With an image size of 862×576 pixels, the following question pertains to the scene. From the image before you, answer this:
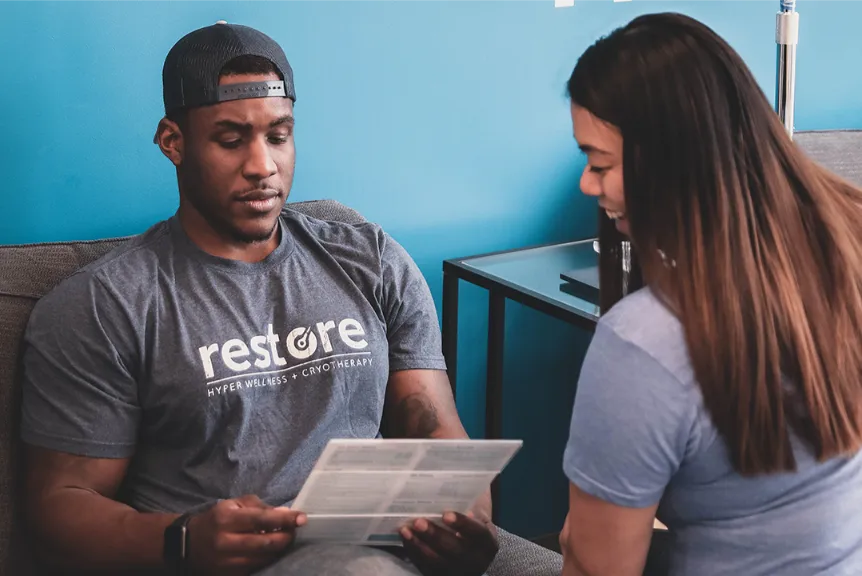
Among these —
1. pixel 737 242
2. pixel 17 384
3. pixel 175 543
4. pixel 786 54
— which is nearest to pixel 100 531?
pixel 175 543

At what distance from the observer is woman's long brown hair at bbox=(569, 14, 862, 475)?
3.23 ft

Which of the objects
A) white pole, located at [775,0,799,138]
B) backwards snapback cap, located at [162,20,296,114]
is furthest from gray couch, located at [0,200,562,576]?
white pole, located at [775,0,799,138]

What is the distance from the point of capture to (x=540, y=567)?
5.01 feet

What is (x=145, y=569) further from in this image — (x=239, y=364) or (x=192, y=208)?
(x=192, y=208)

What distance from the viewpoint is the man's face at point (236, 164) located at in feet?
4.93

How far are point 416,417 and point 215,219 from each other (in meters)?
0.41

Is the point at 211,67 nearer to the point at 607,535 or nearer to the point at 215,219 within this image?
the point at 215,219

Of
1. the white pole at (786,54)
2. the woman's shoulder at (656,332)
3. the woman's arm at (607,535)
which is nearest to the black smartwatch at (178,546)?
the woman's arm at (607,535)

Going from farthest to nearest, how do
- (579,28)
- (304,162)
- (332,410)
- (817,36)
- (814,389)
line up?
1. (817,36)
2. (579,28)
3. (304,162)
4. (332,410)
5. (814,389)

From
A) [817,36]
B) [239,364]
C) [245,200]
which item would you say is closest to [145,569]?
[239,364]

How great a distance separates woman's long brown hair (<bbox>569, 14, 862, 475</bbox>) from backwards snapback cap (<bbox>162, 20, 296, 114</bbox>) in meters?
0.59

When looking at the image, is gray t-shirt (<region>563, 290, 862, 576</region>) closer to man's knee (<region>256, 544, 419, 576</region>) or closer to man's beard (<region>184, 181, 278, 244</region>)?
man's knee (<region>256, 544, 419, 576</region>)

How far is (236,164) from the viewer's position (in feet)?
4.97

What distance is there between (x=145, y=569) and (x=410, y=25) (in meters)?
1.07
